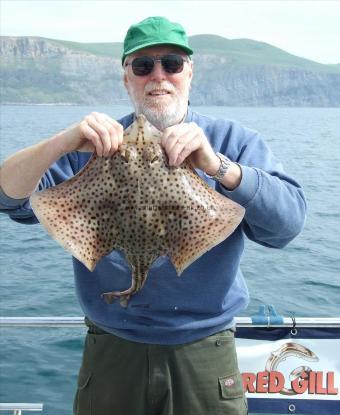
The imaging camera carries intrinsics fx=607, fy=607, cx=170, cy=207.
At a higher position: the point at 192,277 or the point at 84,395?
the point at 192,277

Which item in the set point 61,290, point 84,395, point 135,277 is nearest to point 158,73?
point 135,277

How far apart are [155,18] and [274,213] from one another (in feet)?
4.33

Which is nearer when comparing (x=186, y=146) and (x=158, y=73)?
(x=186, y=146)

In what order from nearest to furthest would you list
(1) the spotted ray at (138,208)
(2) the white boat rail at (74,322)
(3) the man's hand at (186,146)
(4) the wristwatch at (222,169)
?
(3) the man's hand at (186,146)
(1) the spotted ray at (138,208)
(4) the wristwatch at (222,169)
(2) the white boat rail at (74,322)

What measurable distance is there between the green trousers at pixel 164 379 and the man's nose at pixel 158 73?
1527mm

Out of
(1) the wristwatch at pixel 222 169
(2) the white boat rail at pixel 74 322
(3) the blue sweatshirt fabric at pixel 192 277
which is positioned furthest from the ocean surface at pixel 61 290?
(1) the wristwatch at pixel 222 169

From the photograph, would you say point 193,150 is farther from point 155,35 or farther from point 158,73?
point 155,35

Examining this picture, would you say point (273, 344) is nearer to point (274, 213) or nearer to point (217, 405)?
point (217, 405)

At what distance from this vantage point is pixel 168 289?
3.46 meters

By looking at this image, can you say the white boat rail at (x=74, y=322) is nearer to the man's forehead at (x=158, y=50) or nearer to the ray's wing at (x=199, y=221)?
the ray's wing at (x=199, y=221)

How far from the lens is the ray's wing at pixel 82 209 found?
3068mm

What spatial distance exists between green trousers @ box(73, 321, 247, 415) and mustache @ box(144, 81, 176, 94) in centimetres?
146

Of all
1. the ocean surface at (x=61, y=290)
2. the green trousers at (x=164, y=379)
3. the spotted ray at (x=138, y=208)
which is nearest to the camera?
the spotted ray at (x=138, y=208)

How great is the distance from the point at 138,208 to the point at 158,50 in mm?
970
